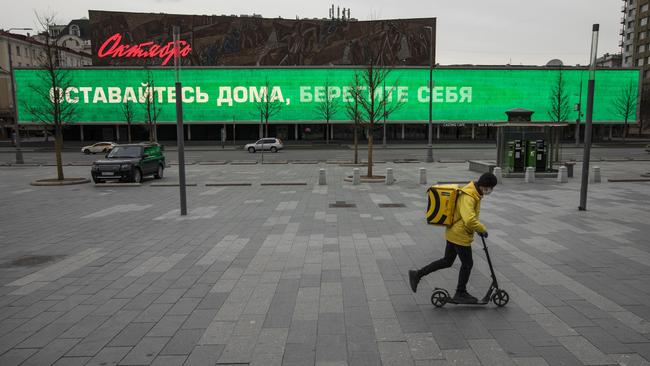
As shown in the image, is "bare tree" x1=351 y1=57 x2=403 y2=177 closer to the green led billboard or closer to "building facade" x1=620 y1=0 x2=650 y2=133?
the green led billboard

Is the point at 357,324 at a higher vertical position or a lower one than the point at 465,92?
lower

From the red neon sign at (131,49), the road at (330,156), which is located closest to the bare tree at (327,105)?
the road at (330,156)

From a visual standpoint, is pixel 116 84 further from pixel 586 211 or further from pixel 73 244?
Result: pixel 586 211

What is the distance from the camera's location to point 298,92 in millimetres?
55125

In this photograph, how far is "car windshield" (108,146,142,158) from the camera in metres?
20.2

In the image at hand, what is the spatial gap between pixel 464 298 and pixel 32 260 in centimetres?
748

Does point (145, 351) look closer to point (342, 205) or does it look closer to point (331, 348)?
point (331, 348)

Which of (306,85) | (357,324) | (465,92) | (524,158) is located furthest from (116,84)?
(357,324)

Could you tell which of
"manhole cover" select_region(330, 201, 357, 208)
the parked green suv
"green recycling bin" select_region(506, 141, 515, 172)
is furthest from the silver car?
"manhole cover" select_region(330, 201, 357, 208)

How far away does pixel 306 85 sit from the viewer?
181 ft

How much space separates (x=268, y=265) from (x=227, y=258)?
918mm

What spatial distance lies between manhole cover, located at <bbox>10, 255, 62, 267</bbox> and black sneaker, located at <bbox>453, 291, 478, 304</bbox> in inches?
276

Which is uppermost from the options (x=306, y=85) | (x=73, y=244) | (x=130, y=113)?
(x=306, y=85)

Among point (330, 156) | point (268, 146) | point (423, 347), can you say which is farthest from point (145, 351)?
point (268, 146)
